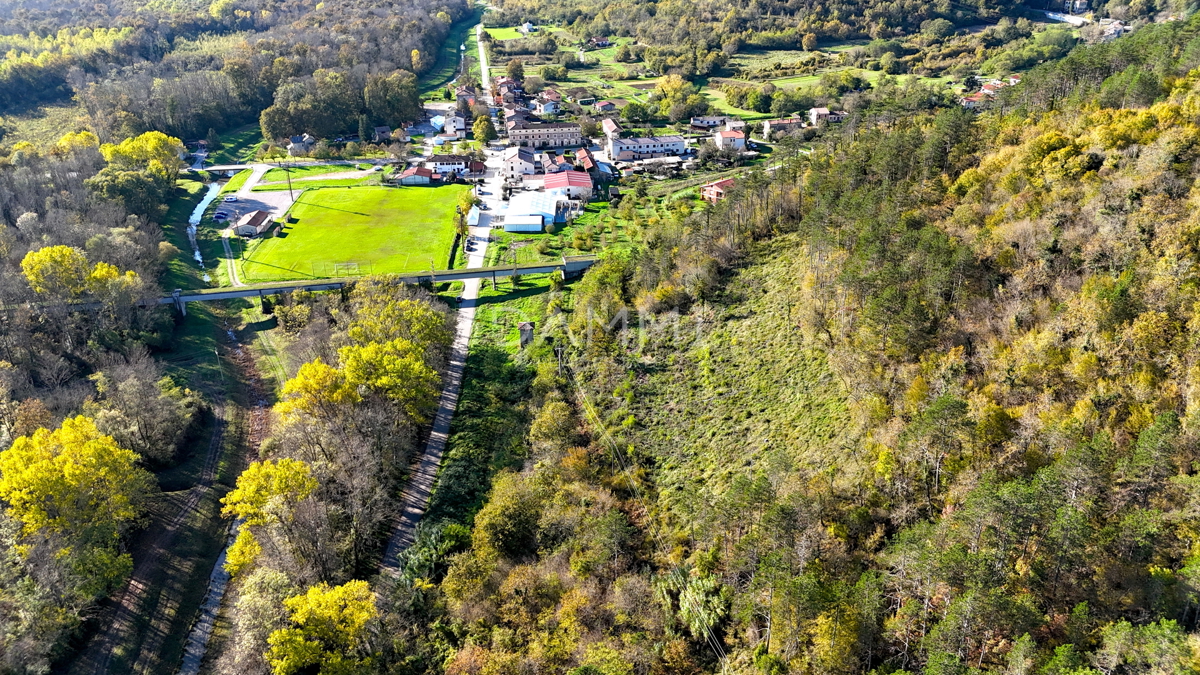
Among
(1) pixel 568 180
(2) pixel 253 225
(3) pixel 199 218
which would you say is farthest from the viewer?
(1) pixel 568 180

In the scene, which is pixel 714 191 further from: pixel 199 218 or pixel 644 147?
pixel 199 218

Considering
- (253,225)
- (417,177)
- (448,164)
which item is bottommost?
(253,225)

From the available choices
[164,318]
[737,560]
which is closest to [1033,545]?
[737,560]

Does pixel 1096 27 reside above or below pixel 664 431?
above

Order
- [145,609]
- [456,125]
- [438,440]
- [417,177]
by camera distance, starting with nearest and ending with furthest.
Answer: [145,609]
[438,440]
[417,177]
[456,125]

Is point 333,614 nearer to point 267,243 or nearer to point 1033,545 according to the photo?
point 1033,545

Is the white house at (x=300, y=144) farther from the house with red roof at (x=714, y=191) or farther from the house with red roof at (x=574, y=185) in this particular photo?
the house with red roof at (x=714, y=191)

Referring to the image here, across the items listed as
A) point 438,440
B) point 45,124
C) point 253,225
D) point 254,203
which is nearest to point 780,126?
point 253,225
